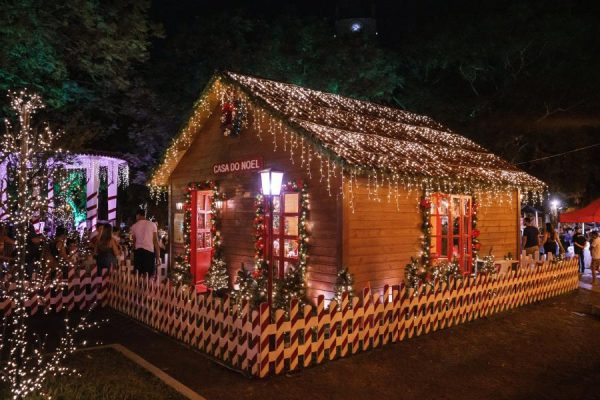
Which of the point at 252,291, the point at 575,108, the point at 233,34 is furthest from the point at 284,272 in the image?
the point at 575,108

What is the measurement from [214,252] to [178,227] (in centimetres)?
216

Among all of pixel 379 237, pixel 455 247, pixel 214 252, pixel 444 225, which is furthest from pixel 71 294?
pixel 455 247

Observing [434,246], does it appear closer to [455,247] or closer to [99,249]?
[455,247]

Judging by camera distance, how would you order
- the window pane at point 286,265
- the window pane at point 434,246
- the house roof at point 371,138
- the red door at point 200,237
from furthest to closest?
the red door at point 200,237
the window pane at point 434,246
the window pane at point 286,265
the house roof at point 371,138

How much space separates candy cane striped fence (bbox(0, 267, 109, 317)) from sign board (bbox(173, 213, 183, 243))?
10.3ft

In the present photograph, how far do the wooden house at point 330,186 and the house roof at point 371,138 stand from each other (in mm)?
48

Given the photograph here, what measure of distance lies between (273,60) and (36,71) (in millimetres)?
12661

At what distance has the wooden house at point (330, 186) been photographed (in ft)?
32.3

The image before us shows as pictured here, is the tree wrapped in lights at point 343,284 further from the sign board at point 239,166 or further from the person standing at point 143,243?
the person standing at point 143,243

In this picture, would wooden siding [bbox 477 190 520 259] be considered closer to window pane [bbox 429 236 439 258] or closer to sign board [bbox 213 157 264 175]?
window pane [bbox 429 236 439 258]

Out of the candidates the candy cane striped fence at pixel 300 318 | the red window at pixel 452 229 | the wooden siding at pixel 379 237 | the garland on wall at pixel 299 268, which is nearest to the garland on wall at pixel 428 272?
the wooden siding at pixel 379 237

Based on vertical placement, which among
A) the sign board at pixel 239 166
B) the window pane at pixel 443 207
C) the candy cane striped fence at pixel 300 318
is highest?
the sign board at pixel 239 166

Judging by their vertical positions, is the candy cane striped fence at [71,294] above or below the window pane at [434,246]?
below

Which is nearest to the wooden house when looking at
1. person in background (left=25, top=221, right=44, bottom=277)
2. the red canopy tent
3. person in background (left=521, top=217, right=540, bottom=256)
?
person in background (left=521, top=217, right=540, bottom=256)
